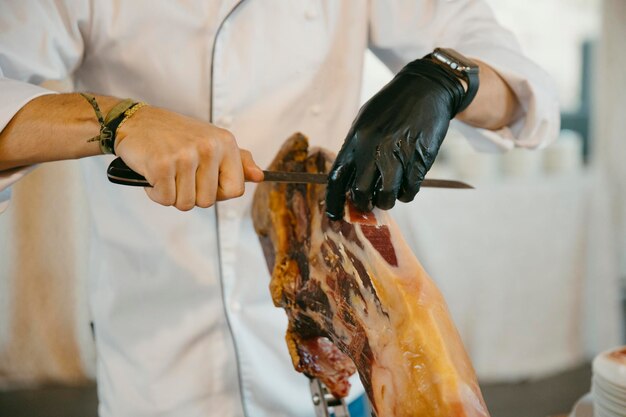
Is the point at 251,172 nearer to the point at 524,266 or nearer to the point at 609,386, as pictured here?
the point at 609,386

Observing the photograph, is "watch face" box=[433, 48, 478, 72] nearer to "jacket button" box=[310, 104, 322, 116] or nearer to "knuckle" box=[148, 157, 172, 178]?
"jacket button" box=[310, 104, 322, 116]

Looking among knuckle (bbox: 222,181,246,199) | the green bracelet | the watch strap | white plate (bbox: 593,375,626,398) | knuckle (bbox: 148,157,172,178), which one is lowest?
white plate (bbox: 593,375,626,398)

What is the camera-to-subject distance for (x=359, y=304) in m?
1.01

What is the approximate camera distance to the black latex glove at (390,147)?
977mm

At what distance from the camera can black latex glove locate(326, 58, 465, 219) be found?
977 millimetres

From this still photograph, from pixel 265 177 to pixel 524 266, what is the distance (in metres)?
2.88

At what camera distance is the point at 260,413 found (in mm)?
1373

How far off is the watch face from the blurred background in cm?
224

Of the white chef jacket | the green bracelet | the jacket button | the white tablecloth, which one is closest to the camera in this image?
the green bracelet

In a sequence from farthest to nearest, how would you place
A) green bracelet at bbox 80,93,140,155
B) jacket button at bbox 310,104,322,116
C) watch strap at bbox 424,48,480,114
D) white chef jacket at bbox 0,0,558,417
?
jacket button at bbox 310,104,322,116
white chef jacket at bbox 0,0,558,417
watch strap at bbox 424,48,480,114
green bracelet at bbox 80,93,140,155

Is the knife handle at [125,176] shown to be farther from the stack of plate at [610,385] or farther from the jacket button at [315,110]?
the stack of plate at [610,385]

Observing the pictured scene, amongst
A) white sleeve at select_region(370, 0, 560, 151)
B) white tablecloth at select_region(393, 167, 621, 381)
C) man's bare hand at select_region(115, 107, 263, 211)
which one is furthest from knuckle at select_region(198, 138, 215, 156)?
white tablecloth at select_region(393, 167, 621, 381)

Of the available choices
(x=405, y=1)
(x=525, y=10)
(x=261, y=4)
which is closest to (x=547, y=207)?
(x=525, y=10)

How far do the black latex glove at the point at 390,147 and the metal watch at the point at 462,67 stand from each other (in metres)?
0.08
